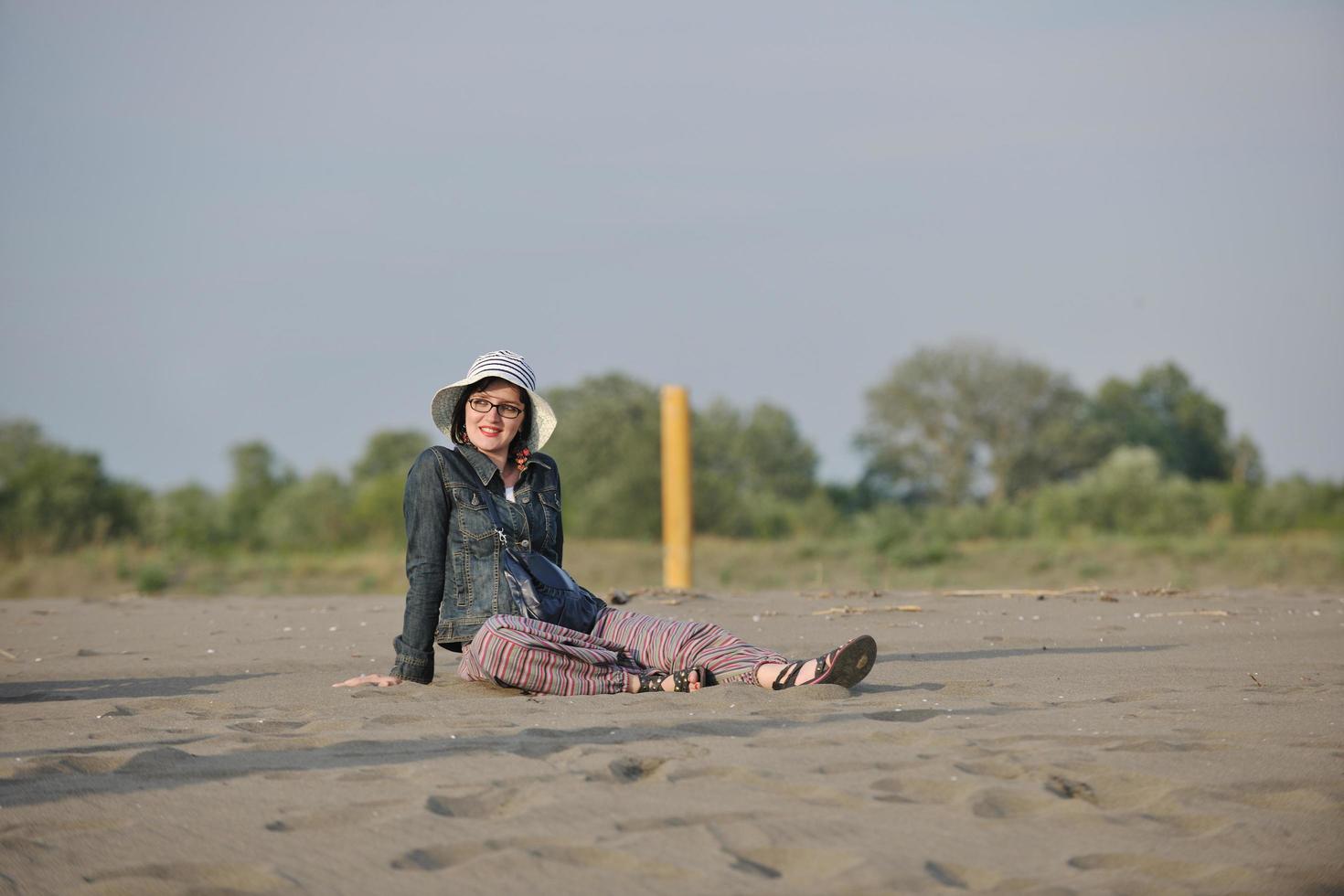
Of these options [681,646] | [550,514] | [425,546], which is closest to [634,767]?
[681,646]

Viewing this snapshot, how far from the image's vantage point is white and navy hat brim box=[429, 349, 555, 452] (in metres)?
5.58

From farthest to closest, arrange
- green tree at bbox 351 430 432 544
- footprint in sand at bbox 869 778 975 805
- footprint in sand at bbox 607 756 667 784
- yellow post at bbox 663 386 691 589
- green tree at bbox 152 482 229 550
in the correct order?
green tree at bbox 351 430 432 544, green tree at bbox 152 482 229 550, yellow post at bbox 663 386 691 589, footprint in sand at bbox 607 756 667 784, footprint in sand at bbox 869 778 975 805

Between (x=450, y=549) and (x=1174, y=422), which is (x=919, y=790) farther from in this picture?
(x=1174, y=422)

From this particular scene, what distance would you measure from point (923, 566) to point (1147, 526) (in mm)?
11745

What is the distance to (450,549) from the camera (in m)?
5.57

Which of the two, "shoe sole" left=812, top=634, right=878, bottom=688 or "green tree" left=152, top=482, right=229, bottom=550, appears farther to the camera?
"green tree" left=152, top=482, right=229, bottom=550

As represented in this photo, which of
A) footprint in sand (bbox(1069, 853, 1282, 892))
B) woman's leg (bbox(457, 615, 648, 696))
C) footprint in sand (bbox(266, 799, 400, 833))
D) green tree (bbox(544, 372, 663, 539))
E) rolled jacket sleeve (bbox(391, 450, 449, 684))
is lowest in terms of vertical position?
footprint in sand (bbox(1069, 853, 1282, 892))

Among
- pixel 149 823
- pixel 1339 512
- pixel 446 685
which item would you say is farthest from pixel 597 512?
pixel 149 823

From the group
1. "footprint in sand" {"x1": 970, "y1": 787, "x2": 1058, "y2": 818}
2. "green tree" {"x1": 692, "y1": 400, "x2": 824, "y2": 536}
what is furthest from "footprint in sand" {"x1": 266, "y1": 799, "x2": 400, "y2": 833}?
"green tree" {"x1": 692, "y1": 400, "x2": 824, "y2": 536}

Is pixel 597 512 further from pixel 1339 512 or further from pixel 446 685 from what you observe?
pixel 446 685

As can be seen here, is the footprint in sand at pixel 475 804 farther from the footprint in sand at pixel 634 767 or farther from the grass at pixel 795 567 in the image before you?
the grass at pixel 795 567

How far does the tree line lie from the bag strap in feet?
58.4

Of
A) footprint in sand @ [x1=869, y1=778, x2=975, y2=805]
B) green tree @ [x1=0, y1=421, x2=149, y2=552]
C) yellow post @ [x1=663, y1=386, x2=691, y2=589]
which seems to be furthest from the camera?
green tree @ [x1=0, y1=421, x2=149, y2=552]

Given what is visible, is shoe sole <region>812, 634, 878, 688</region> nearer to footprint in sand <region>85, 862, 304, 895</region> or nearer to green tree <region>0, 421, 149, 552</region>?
footprint in sand <region>85, 862, 304, 895</region>
